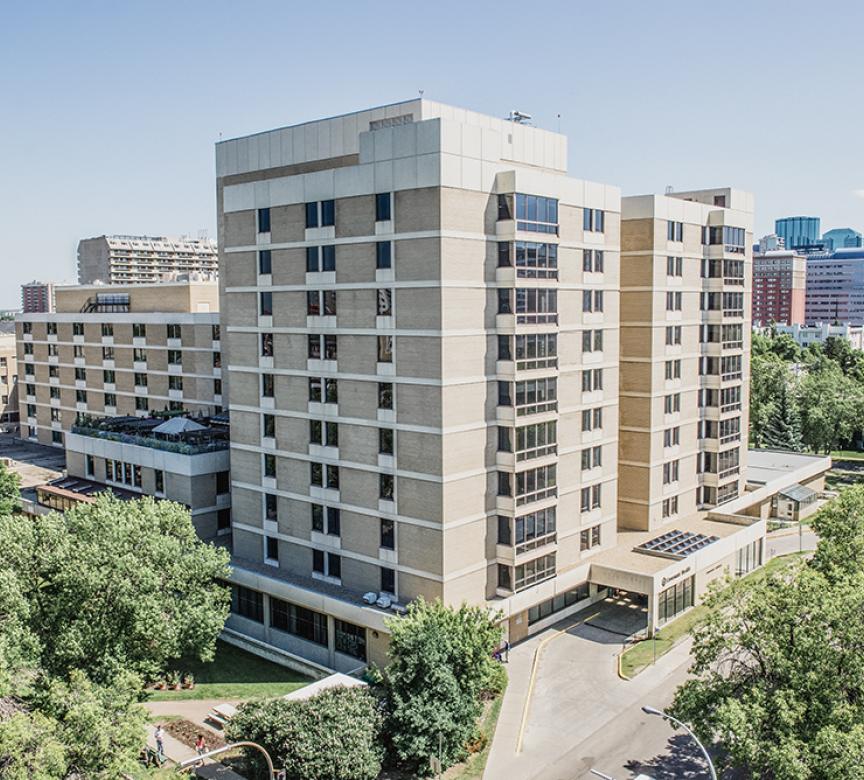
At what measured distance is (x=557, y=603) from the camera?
5112cm

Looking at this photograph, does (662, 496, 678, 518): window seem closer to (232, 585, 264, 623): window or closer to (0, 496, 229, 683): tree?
(232, 585, 264, 623): window

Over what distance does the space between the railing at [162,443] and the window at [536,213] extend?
85.2 feet

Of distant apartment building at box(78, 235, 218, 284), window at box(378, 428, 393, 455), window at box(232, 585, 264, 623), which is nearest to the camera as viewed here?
window at box(378, 428, 393, 455)

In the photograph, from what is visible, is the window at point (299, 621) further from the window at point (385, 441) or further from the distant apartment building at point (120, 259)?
the distant apartment building at point (120, 259)

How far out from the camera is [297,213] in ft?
156

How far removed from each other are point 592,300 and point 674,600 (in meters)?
19.4

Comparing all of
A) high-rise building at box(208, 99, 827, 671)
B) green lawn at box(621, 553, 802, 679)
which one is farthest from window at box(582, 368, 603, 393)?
green lawn at box(621, 553, 802, 679)

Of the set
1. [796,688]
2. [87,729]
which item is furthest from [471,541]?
[87,729]

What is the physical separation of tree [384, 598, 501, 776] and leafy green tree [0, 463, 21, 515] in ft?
133

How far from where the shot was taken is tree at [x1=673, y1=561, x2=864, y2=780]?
2802 cm

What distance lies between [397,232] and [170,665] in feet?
90.2

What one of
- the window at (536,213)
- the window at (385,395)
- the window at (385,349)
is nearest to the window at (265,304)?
the window at (385,349)

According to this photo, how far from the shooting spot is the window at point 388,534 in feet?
147

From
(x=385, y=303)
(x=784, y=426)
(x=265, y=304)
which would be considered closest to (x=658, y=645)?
(x=385, y=303)
